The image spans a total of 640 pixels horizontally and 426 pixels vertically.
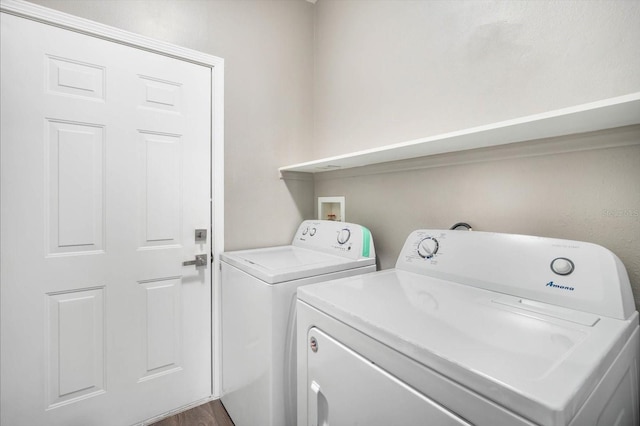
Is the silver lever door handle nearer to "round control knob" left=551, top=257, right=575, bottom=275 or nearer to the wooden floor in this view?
the wooden floor

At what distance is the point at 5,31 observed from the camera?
132cm

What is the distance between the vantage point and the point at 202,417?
1.71 metres

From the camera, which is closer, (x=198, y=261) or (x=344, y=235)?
(x=344, y=235)

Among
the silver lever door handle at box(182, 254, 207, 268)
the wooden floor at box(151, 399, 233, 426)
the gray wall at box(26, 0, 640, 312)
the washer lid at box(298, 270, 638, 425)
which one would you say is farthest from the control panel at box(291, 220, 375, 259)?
the wooden floor at box(151, 399, 233, 426)

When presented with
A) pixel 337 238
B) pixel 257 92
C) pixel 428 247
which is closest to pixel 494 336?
pixel 428 247

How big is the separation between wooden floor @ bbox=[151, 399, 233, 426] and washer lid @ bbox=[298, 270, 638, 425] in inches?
47.7

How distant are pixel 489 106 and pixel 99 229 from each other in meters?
1.95

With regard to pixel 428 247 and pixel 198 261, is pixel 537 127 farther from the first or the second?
pixel 198 261

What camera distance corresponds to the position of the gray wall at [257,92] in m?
1.77

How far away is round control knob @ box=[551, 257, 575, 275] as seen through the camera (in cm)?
88

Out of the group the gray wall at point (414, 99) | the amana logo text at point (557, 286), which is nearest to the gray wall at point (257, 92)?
the gray wall at point (414, 99)

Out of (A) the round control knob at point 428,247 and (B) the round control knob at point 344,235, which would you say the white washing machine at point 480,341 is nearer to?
(A) the round control knob at point 428,247

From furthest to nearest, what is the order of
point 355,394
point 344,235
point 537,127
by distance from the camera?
point 344,235
point 537,127
point 355,394

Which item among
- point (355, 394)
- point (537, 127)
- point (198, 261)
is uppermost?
point (537, 127)
